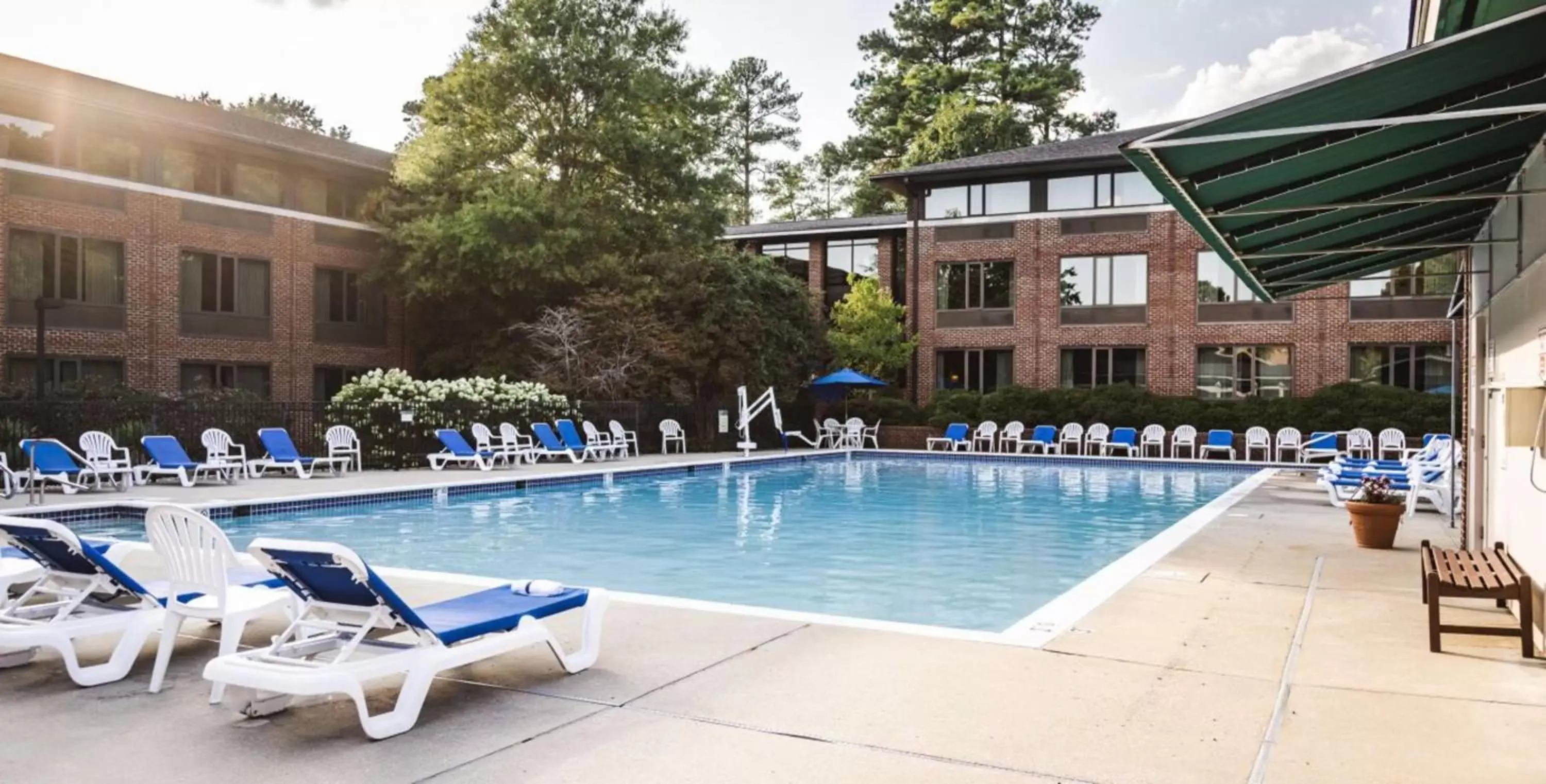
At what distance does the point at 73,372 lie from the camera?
72.3 feet

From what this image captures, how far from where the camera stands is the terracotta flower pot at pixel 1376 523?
9500 millimetres

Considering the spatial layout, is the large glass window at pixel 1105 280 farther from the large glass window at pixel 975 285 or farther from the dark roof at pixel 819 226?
the dark roof at pixel 819 226

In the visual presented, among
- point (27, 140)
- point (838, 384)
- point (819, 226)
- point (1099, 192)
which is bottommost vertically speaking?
point (838, 384)

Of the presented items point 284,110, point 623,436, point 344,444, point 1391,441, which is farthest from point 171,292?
point 284,110

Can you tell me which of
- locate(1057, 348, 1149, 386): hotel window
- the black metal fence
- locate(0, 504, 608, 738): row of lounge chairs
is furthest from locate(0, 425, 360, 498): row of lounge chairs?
locate(1057, 348, 1149, 386): hotel window

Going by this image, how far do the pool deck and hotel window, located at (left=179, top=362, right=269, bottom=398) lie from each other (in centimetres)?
2064

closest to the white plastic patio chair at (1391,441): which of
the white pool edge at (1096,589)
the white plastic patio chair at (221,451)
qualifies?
the white pool edge at (1096,589)

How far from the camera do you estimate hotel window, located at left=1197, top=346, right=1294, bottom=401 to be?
91.2ft

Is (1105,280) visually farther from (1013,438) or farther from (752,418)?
(752,418)

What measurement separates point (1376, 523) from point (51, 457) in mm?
15089

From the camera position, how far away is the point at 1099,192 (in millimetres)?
29375

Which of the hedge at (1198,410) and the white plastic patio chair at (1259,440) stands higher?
the hedge at (1198,410)

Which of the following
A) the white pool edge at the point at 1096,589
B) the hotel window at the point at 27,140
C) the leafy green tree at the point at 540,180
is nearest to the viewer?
the white pool edge at the point at 1096,589

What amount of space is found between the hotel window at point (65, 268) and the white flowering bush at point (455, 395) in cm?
595
